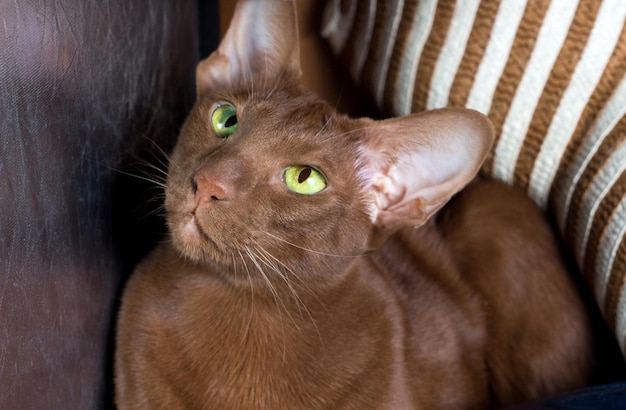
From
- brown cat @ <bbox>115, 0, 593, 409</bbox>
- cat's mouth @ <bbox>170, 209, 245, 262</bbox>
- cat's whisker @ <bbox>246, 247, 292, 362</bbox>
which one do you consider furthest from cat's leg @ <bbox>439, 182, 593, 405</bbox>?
cat's mouth @ <bbox>170, 209, 245, 262</bbox>

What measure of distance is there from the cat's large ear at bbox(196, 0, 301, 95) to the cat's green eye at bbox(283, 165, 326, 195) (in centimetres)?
23

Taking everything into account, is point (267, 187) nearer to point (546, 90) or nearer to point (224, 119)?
point (224, 119)

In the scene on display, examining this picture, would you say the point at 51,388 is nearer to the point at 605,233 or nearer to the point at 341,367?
the point at 341,367

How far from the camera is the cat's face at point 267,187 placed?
95 cm

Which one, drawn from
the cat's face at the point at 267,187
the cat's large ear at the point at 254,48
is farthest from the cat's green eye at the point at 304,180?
the cat's large ear at the point at 254,48

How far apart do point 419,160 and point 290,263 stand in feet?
0.80

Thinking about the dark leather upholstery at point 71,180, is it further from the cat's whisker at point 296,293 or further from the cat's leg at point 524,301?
the cat's leg at point 524,301

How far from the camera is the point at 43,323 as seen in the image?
93 centimetres

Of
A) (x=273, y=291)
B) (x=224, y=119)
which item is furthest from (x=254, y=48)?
Answer: (x=273, y=291)

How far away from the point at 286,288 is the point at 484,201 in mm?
527

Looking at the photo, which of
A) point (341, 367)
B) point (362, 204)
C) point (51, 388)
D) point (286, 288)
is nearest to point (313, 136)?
point (362, 204)

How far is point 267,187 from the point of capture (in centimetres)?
97

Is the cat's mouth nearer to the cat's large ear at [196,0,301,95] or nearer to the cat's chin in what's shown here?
the cat's chin

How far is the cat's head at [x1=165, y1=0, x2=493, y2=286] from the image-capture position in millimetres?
955
